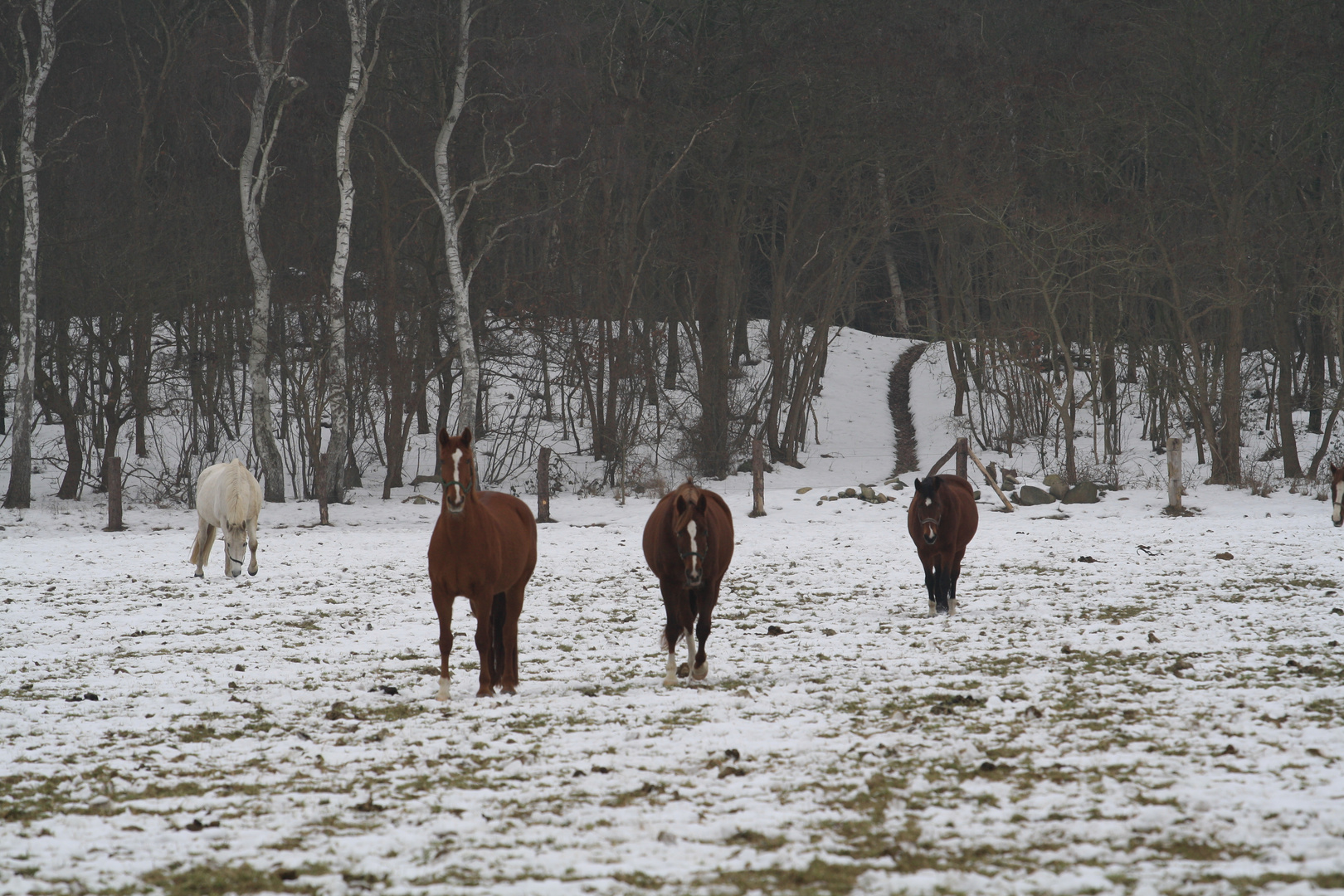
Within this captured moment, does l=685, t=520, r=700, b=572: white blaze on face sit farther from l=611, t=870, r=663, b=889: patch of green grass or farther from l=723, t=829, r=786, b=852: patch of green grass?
l=611, t=870, r=663, b=889: patch of green grass

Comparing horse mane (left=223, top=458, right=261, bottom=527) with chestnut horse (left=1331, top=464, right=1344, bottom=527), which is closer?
horse mane (left=223, top=458, right=261, bottom=527)

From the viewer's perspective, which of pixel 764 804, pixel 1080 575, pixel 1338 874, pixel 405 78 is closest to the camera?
pixel 1338 874

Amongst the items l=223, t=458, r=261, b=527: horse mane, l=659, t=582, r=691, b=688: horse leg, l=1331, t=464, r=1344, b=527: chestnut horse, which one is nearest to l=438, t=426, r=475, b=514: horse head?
l=659, t=582, r=691, b=688: horse leg

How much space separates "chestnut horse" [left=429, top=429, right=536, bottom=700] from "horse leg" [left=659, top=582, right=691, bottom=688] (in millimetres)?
1041

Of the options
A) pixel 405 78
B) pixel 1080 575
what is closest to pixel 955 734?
pixel 1080 575

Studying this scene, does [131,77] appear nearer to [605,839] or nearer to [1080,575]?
[1080,575]

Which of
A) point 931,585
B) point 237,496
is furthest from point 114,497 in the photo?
point 931,585

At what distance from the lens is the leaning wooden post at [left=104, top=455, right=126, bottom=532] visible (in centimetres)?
1963

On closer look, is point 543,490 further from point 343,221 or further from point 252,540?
point 252,540

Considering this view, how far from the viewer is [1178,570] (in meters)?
12.5

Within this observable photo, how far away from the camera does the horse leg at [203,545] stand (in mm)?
A: 13602

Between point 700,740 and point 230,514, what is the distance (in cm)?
935

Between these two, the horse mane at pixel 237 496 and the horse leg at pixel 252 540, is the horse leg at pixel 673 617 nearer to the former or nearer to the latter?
the horse mane at pixel 237 496

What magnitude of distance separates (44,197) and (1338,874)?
29649 millimetres
